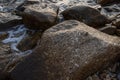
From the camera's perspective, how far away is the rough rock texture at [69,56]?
4703 mm

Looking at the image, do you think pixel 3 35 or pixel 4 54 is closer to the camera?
pixel 4 54

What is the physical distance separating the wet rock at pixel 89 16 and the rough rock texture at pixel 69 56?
1.41m

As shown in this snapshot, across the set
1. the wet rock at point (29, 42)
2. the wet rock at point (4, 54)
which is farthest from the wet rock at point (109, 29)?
the wet rock at point (4, 54)

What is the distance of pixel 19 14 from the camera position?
25.0 ft

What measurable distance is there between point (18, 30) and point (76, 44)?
2.64 m

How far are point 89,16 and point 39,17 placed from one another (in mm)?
1266

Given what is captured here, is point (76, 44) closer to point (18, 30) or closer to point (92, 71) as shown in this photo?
point (92, 71)

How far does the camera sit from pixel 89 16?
6672 mm

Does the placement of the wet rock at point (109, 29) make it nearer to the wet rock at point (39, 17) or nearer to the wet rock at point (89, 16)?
the wet rock at point (89, 16)

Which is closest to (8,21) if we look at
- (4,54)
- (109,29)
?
(4,54)

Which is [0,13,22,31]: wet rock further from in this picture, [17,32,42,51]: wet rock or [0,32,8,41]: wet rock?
[17,32,42,51]: wet rock

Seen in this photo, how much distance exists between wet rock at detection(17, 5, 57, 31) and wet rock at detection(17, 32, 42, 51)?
0.92 ft

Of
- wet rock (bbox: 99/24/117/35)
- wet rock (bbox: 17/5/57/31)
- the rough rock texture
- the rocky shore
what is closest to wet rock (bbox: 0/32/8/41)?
the rocky shore

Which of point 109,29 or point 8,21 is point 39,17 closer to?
point 8,21
